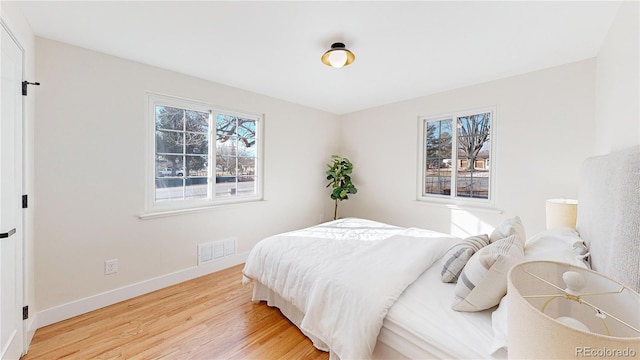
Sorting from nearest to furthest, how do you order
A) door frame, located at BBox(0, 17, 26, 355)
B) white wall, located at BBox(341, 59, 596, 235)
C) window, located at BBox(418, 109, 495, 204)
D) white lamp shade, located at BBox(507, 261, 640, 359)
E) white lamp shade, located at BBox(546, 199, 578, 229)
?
white lamp shade, located at BBox(507, 261, 640, 359), door frame, located at BBox(0, 17, 26, 355), white lamp shade, located at BBox(546, 199, 578, 229), white wall, located at BBox(341, 59, 596, 235), window, located at BBox(418, 109, 495, 204)

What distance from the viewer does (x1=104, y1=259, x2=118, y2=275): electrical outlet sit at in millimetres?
2328

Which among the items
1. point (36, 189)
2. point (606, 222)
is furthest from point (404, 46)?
point (36, 189)

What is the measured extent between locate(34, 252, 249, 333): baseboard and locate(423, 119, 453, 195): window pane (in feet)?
9.90

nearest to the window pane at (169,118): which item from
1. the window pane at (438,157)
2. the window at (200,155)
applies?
the window at (200,155)

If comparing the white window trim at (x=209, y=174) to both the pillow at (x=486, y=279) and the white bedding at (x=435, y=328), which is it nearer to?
the white bedding at (x=435, y=328)

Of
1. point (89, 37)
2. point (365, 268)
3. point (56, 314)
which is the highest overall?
point (89, 37)

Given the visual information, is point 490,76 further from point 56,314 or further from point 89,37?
point 56,314

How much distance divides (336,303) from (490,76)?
3008 mm

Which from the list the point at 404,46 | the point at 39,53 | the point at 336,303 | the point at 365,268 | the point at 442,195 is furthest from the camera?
the point at 442,195

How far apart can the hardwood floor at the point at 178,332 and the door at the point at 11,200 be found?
30 centimetres

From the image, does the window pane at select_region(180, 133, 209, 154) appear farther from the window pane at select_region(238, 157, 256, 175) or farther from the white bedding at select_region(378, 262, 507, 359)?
the white bedding at select_region(378, 262, 507, 359)

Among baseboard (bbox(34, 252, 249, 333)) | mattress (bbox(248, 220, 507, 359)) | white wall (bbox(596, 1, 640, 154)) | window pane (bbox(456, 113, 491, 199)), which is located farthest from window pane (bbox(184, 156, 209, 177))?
white wall (bbox(596, 1, 640, 154))

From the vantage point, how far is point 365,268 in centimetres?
170

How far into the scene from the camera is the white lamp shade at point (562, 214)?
2.03m
